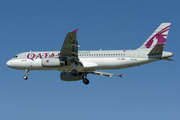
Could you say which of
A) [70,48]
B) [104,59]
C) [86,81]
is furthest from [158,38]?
[86,81]

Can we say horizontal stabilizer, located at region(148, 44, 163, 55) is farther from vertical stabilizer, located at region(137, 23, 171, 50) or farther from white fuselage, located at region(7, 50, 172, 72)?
vertical stabilizer, located at region(137, 23, 171, 50)

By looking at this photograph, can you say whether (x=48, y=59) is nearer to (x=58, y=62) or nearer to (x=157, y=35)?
(x=58, y=62)

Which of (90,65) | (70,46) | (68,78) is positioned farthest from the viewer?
(68,78)

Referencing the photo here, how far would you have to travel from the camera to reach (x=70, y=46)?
38.6m

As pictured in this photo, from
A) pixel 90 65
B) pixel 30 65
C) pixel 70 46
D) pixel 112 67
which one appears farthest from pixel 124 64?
pixel 30 65

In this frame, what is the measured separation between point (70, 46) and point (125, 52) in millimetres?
7640

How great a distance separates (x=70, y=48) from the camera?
38.9m

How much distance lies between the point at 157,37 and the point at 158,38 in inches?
8.1

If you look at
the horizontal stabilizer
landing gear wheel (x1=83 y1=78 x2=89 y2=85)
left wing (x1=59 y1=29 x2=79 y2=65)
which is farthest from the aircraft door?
landing gear wheel (x1=83 y1=78 x2=89 y2=85)

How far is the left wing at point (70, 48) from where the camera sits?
36375 mm

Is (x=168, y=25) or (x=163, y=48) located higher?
(x=168, y=25)

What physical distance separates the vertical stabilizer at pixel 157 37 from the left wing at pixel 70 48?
29.8ft

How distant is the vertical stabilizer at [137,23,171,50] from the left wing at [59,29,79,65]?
29.8ft

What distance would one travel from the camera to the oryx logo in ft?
135
